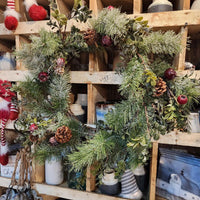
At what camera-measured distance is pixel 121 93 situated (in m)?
0.58

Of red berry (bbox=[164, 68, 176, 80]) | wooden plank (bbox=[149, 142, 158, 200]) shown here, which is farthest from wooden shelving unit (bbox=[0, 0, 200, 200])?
red berry (bbox=[164, 68, 176, 80])

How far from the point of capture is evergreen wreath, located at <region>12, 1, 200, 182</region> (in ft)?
1.76

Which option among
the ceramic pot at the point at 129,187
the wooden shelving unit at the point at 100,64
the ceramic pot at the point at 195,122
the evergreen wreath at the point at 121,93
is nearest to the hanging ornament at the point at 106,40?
the evergreen wreath at the point at 121,93

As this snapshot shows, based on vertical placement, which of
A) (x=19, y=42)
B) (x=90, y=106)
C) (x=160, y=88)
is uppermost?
(x=19, y=42)

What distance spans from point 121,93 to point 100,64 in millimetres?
299

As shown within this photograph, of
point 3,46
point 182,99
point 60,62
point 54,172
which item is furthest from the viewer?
point 3,46

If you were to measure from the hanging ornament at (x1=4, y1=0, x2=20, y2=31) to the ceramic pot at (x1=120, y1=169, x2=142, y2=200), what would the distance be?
0.91 metres

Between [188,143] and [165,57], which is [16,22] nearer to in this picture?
[165,57]

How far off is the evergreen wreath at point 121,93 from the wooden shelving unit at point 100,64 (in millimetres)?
98

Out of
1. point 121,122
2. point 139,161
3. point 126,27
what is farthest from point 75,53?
point 139,161

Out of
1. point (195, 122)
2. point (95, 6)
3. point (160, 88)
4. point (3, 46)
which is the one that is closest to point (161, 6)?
point (95, 6)

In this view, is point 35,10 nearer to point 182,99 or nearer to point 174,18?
point 174,18

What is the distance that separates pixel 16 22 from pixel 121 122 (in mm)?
710

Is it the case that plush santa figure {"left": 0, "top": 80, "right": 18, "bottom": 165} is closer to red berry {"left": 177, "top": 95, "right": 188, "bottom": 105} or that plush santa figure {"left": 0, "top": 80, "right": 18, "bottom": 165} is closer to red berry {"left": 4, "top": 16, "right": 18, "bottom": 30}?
red berry {"left": 4, "top": 16, "right": 18, "bottom": 30}
